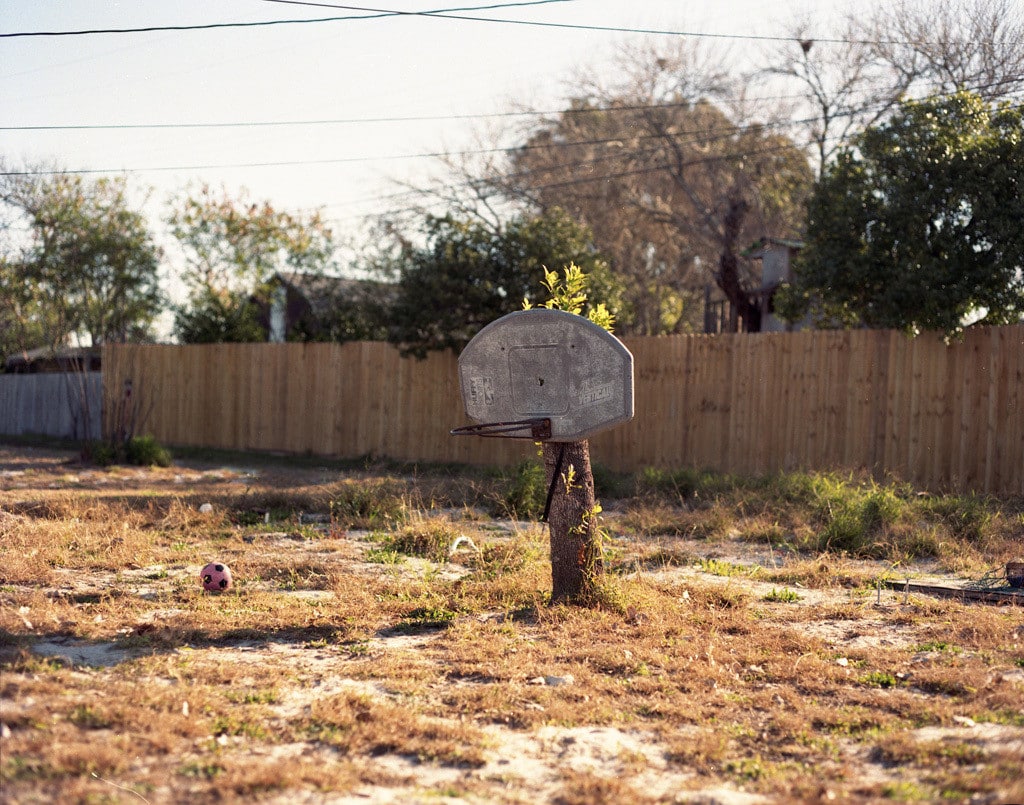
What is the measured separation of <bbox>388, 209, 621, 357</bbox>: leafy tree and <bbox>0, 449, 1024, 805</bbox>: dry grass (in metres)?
7.69

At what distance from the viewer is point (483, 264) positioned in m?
17.1

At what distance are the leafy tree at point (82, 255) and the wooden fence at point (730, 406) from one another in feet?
24.9

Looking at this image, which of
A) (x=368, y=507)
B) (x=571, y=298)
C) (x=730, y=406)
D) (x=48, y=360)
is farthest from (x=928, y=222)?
(x=48, y=360)

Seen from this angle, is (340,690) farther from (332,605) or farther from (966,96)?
(966,96)

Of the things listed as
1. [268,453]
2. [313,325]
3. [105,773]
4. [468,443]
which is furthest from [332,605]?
[313,325]

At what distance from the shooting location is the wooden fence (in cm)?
1243

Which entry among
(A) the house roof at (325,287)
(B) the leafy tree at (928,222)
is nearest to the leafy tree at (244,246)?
(A) the house roof at (325,287)

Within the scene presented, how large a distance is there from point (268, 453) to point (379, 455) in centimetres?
299

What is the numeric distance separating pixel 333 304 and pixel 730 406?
Answer: 42.9ft


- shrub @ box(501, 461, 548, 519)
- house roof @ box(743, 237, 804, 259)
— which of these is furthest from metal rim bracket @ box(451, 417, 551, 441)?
house roof @ box(743, 237, 804, 259)

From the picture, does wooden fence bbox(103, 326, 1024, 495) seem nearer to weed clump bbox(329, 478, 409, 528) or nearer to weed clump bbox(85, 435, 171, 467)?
weed clump bbox(85, 435, 171, 467)

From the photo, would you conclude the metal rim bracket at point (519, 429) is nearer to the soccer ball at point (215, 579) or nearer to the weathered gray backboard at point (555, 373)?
the weathered gray backboard at point (555, 373)

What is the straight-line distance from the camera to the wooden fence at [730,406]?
1243cm

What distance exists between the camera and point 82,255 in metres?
27.0
